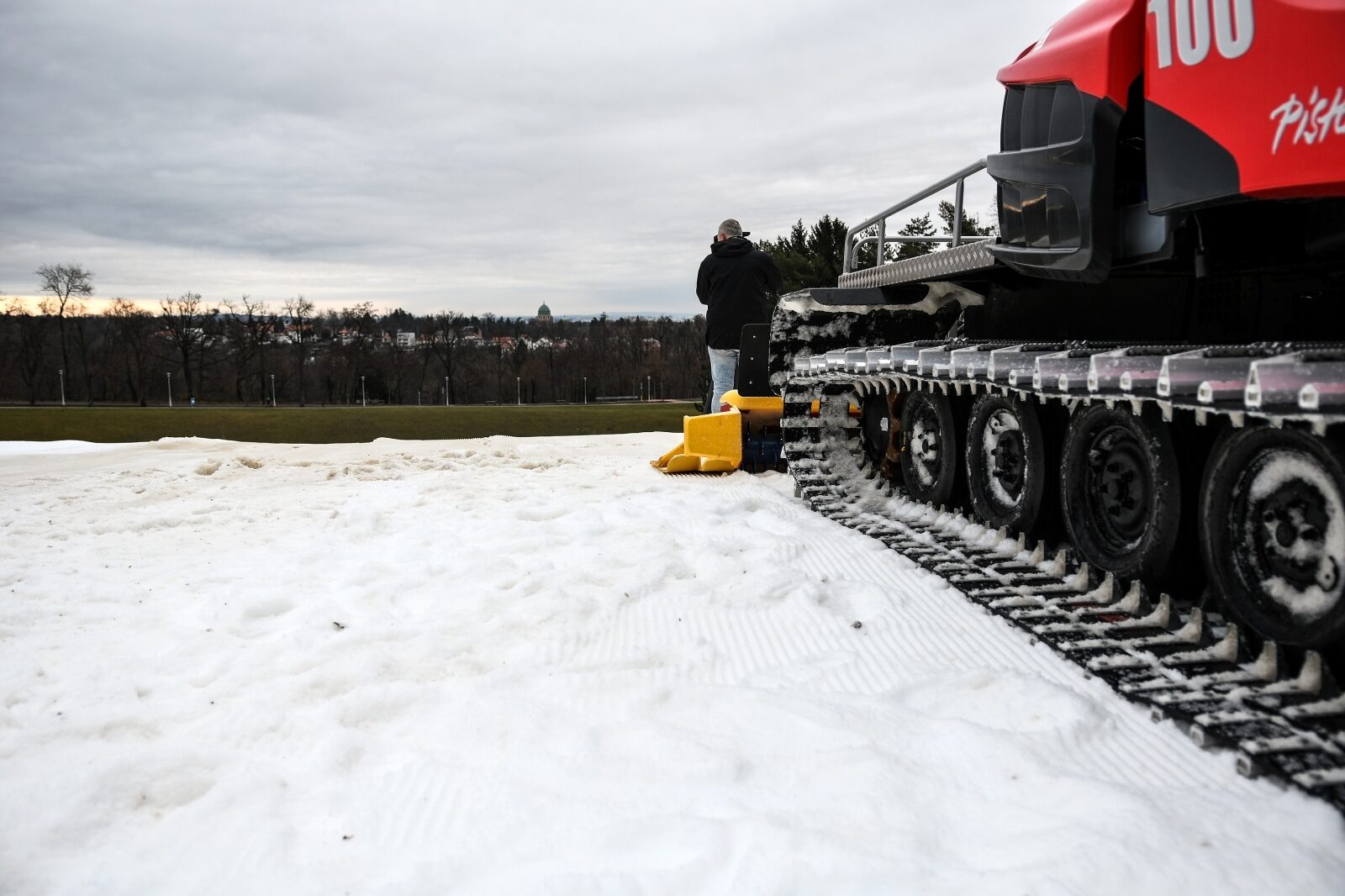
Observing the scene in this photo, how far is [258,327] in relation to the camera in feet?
277


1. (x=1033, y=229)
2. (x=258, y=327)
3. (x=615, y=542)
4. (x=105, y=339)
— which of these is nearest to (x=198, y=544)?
(x=615, y=542)

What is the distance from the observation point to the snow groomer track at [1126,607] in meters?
2.72

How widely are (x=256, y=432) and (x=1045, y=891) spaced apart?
669 inches

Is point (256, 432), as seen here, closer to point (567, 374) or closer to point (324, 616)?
point (324, 616)

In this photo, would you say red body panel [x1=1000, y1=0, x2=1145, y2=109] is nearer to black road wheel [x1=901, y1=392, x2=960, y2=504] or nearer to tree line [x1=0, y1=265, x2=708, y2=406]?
black road wheel [x1=901, y1=392, x2=960, y2=504]

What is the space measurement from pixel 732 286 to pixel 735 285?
0.03m

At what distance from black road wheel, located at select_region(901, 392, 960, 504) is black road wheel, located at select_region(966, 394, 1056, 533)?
0.82 ft

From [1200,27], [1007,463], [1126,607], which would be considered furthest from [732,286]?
[1200,27]

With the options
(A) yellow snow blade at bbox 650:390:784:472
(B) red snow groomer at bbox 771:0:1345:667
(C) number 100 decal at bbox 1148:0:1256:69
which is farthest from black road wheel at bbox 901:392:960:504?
(C) number 100 decal at bbox 1148:0:1256:69

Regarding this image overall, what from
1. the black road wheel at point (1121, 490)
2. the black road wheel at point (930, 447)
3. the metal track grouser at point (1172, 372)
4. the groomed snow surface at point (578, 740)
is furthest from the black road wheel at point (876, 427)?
the black road wheel at point (1121, 490)

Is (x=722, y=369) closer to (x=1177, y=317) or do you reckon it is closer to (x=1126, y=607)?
(x=1177, y=317)

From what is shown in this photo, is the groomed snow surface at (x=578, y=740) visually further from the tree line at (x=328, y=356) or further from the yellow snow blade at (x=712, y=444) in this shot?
the tree line at (x=328, y=356)

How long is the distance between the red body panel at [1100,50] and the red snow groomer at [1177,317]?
0.03ft

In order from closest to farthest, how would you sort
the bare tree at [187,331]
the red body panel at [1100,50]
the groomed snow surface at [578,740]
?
the groomed snow surface at [578,740], the red body panel at [1100,50], the bare tree at [187,331]
